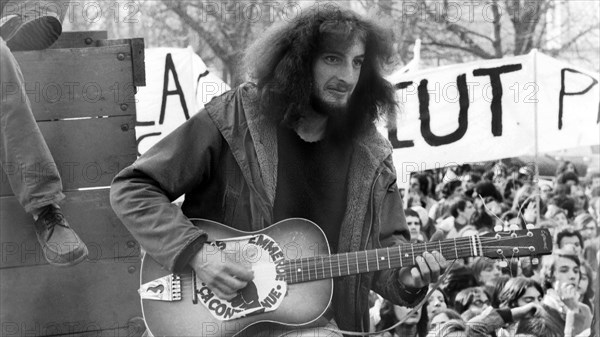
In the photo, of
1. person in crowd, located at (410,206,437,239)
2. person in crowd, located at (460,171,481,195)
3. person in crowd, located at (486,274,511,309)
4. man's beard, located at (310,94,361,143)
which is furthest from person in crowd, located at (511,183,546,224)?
man's beard, located at (310,94,361,143)

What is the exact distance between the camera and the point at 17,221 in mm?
3918

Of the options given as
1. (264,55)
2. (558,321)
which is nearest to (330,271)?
(264,55)

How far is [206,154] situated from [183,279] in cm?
43

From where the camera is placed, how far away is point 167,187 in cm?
366

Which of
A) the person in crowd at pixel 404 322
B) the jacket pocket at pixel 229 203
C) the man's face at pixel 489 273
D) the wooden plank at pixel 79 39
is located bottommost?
the person in crowd at pixel 404 322

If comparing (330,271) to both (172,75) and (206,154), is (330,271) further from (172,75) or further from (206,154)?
(172,75)

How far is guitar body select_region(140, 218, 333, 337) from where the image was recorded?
3609 millimetres

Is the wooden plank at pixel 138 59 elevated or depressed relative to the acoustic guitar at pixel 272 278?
elevated

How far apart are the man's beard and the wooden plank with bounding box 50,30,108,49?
987mm

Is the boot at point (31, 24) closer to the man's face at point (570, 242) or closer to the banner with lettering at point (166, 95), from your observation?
the banner with lettering at point (166, 95)

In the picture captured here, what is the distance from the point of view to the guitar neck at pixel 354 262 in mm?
3617

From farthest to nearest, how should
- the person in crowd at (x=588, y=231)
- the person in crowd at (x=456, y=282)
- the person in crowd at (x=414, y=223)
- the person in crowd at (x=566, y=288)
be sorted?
the person in crowd at (x=414, y=223) < the person in crowd at (x=588, y=231) < the person in crowd at (x=456, y=282) < the person in crowd at (x=566, y=288)

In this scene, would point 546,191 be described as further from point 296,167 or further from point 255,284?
point 255,284

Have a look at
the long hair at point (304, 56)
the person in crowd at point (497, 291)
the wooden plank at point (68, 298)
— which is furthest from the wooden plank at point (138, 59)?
the person in crowd at point (497, 291)
